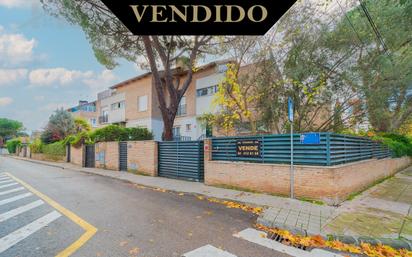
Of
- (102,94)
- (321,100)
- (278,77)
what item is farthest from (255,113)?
(102,94)

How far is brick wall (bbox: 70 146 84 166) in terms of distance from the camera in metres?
19.5

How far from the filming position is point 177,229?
452 centimetres

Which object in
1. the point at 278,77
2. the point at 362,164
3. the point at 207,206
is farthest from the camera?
the point at 278,77

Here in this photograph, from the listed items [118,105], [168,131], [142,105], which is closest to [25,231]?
[168,131]

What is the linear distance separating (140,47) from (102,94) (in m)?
29.1

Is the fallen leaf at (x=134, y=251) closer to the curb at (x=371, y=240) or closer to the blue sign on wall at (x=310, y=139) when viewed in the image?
the curb at (x=371, y=240)

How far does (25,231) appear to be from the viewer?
439cm

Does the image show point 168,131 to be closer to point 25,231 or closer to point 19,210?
point 19,210

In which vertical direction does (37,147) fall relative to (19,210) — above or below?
above

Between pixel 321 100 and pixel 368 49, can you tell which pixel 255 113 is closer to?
pixel 321 100

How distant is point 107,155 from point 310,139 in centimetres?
1364

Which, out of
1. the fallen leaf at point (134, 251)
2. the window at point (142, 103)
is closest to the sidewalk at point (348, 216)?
the fallen leaf at point (134, 251)

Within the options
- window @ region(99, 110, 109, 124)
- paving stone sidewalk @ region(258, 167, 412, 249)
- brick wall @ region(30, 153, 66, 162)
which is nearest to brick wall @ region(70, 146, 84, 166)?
brick wall @ region(30, 153, 66, 162)

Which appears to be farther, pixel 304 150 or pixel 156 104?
pixel 156 104
